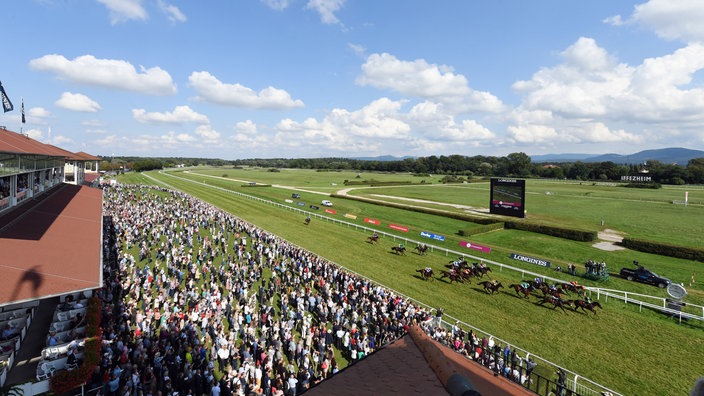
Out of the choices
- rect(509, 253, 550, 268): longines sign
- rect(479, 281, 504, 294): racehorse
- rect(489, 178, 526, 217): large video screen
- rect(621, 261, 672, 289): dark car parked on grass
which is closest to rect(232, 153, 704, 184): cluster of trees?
rect(489, 178, 526, 217): large video screen

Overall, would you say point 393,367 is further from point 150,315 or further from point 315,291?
point 315,291

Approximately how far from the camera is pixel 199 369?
10.9 metres

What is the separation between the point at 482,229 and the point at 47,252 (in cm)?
3352

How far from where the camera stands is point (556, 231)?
1318 inches

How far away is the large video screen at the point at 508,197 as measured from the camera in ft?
116

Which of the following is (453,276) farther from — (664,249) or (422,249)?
(664,249)

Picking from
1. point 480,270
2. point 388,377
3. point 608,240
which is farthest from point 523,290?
point 608,240

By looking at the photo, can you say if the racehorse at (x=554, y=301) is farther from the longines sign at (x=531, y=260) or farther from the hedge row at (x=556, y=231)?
the hedge row at (x=556, y=231)

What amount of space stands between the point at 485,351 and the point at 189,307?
1266 cm

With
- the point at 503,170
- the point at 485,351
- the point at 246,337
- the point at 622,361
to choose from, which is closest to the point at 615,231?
the point at 622,361

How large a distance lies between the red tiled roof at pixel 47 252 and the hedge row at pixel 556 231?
35.8 meters

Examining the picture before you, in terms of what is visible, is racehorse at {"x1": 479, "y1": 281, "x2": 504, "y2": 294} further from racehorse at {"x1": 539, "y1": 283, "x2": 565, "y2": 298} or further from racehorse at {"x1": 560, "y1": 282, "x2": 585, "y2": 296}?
racehorse at {"x1": 560, "y1": 282, "x2": 585, "y2": 296}

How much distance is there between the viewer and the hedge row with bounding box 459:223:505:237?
34094 millimetres

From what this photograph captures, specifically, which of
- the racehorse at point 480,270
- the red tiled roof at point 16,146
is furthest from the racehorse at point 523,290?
the red tiled roof at point 16,146
